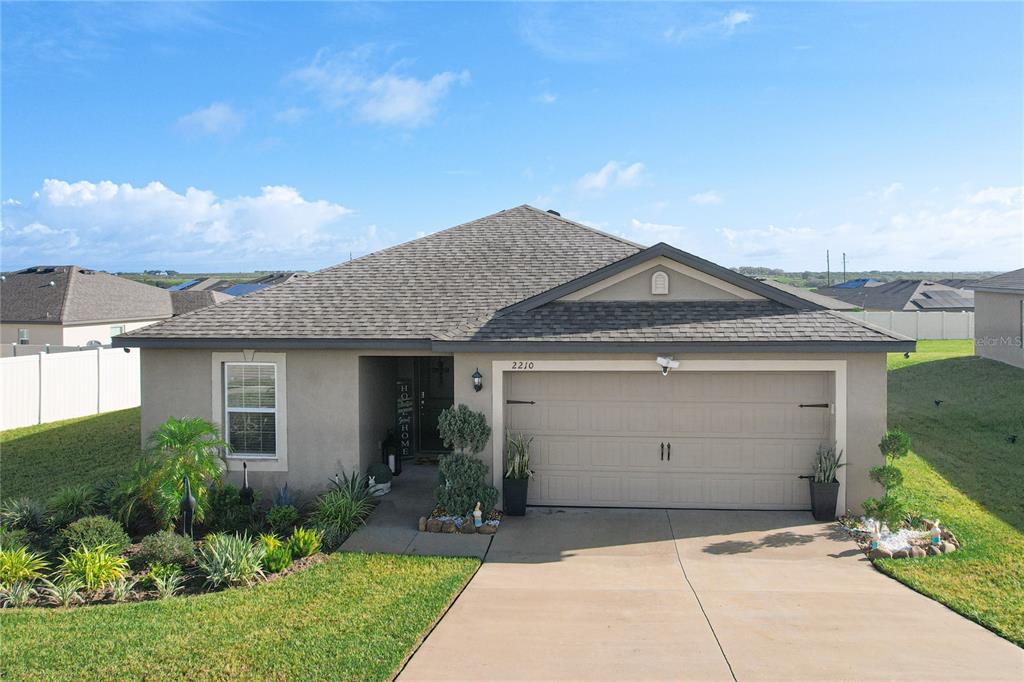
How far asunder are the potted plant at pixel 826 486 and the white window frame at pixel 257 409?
312 inches

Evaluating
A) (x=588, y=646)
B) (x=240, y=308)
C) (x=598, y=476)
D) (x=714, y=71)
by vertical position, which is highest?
(x=714, y=71)

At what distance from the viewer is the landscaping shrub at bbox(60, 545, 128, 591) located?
7.91 m

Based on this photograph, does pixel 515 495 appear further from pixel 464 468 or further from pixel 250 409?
pixel 250 409

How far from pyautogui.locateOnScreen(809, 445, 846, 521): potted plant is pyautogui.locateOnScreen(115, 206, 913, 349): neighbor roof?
1.61 m

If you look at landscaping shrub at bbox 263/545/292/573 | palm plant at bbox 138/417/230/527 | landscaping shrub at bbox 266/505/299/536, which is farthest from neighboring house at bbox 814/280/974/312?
landscaping shrub at bbox 263/545/292/573

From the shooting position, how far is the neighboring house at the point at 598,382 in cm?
1020

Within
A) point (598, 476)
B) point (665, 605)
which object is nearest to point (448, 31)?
point (598, 476)

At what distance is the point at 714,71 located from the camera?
15.2 meters

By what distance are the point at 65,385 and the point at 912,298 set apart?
4922 centimetres

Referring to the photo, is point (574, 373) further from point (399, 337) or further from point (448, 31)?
point (448, 31)

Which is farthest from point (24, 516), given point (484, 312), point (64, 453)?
point (484, 312)

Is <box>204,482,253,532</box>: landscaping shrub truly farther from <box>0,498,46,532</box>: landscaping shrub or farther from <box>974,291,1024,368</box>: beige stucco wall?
<box>974,291,1024,368</box>: beige stucco wall

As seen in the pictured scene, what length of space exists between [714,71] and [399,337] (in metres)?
9.27

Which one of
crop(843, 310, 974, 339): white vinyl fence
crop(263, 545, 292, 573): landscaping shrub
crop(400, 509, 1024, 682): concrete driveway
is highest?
crop(843, 310, 974, 339): white vinyl fence
